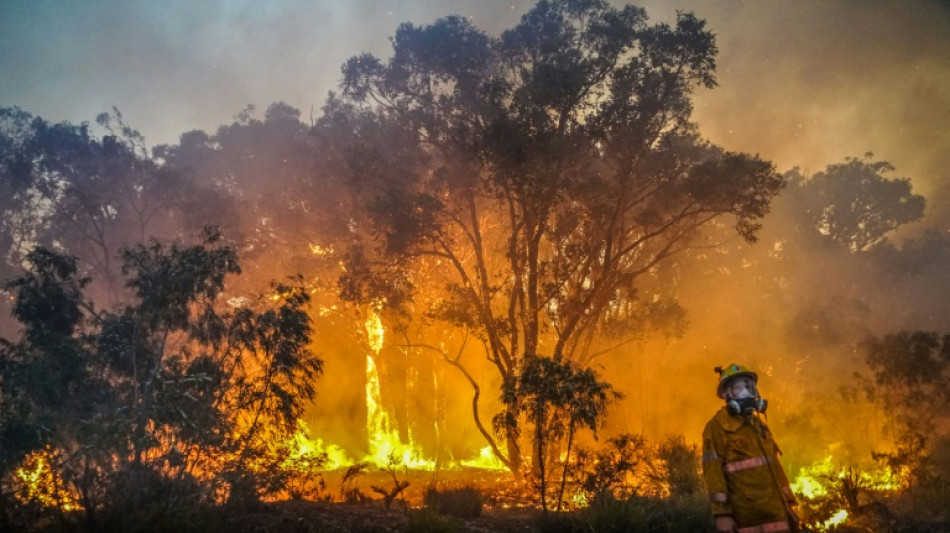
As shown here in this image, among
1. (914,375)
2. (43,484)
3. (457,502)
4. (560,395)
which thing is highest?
(914,375)

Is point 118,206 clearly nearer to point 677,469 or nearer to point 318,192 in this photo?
point 318,192

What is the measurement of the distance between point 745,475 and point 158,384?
9245 millimetres

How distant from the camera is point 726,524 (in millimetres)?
5250

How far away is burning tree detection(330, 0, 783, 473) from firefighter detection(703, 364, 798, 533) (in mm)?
11184

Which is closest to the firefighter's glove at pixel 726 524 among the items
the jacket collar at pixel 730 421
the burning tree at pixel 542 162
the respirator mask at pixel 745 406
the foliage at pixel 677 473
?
the jacket collar at pixel 730 421

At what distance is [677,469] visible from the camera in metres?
14.0

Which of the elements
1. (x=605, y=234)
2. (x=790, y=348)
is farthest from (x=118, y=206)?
(x=790, y=348)

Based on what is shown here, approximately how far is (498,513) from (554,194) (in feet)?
31.1

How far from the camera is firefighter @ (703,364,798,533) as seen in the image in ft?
17.5

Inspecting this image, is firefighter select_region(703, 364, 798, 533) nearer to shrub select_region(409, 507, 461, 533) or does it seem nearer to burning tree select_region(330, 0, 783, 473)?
shrub select_region(409, 507, 461, 533)

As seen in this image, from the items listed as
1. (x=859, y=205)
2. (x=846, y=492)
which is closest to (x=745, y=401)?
(x=846, y=492)

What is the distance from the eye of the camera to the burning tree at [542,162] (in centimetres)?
1708

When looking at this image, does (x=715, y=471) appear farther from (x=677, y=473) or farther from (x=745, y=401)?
(x=677, y=473)

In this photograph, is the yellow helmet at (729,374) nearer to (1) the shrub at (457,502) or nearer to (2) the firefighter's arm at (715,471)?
(2) the firefighter's arm at (715,471)
